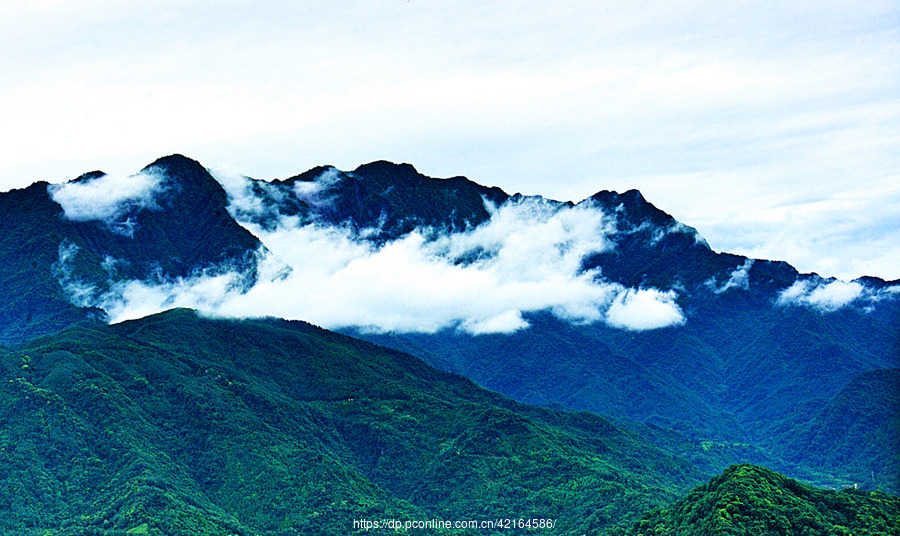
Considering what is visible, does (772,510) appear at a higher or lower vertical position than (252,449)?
higher

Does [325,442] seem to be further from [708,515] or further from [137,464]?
[708,515]

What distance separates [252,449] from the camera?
154 m

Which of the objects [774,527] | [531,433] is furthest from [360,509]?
[774,527]

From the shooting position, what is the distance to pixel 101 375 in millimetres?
159125

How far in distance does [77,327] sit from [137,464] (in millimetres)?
51421

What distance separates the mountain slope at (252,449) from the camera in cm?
13588

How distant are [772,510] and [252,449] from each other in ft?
283

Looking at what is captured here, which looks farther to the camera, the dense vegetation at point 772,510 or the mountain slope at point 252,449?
the mountain slope at point 252,449

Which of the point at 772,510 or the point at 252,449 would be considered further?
the point at 252,449

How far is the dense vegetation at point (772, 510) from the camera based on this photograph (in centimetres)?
9012

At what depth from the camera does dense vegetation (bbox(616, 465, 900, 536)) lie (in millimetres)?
90125

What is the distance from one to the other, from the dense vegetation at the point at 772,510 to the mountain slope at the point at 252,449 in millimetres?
40087

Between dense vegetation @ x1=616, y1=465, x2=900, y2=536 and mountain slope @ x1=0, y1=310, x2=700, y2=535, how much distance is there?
40.1m

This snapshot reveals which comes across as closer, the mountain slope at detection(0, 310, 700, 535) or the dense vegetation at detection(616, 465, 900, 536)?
the dense vegetation at detection(616, 465, 900, 536)
